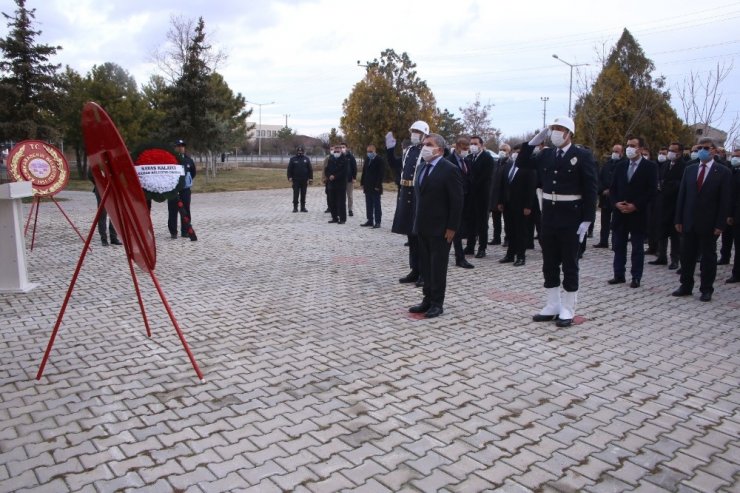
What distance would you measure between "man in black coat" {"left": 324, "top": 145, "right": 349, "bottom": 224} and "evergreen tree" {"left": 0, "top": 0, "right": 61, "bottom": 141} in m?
14.1

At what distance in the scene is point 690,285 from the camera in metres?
7.68

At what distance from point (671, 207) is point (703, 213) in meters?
2.44

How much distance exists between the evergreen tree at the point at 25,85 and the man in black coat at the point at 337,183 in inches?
556

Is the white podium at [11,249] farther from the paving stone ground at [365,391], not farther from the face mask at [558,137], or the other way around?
the face mask at [558,137]

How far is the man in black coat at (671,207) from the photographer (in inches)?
384

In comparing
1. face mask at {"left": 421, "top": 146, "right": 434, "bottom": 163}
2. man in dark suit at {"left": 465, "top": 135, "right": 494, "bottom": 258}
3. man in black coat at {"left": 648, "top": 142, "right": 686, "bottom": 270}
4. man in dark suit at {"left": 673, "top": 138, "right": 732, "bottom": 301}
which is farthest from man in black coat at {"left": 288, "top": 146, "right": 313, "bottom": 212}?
man in dark suit at {"left": 673, "top": 138, "right": 732, "bottom": 301}

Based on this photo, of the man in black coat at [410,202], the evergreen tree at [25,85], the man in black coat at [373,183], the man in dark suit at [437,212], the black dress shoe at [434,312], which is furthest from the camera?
the evergreen tree at [25,85]

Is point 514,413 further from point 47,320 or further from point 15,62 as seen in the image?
point 15,62

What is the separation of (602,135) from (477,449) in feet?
84.9

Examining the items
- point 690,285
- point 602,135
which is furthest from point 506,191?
point 602,135

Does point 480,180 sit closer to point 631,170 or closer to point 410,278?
point 631,170

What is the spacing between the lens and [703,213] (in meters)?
7.52

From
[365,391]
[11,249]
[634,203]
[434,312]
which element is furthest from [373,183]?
[365,391]

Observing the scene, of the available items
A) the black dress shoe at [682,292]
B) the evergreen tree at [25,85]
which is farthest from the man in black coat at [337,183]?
Result: the evergreen tree at [25,85]
